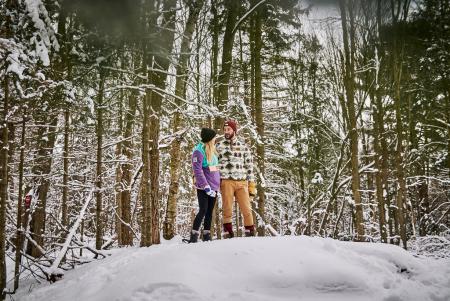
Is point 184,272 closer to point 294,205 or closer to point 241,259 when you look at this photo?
point 241,259

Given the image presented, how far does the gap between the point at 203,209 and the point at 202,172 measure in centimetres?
61

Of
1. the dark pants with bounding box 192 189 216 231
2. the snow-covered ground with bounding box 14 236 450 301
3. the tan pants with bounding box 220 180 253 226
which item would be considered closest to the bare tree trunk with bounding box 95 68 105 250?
the dark pants with bounding box 192 189 216 231

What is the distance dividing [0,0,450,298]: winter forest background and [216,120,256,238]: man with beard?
0.86 metres

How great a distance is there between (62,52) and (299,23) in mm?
7919

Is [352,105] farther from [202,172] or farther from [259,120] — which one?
[202,172]

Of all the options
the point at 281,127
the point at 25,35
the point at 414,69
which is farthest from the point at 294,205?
the point at 25,35

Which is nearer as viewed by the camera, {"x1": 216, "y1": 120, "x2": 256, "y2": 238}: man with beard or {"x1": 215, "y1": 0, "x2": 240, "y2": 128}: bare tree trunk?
{"x1": 216, "y1": 120, "x2": 256, "y2": 238}: man with beard

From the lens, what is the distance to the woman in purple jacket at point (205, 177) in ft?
19.0

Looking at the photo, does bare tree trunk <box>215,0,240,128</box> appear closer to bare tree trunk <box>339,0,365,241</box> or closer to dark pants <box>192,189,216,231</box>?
bare tree trunk <box>339,0,365,241</box>

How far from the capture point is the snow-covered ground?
12.0 ft

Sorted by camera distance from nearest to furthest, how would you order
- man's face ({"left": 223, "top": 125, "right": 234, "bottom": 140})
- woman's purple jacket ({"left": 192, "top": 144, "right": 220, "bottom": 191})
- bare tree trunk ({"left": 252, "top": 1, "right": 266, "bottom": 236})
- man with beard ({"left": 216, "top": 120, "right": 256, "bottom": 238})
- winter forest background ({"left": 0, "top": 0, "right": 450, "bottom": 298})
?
winter forest background ({"left": 0, "top": 0, "right": 450, "bottom": 298})
woman's purple jacket ({"left": 192, "top": 144, "right": 220, "bottom": 191})
man with beard ({"left": 216, "top": 120, "right": 256, "bottom": 238})
man's face ({"left": 223, "top": 125, "right": 234, "bottom": 140})
bare tree trunk ({"left": 252, "top": 1, "right": 266, "bottom": 236})

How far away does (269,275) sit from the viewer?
3.93 metres

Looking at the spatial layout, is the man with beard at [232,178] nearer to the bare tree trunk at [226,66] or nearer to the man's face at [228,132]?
the man's face at [228,132]

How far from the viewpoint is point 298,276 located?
3.97 metres
